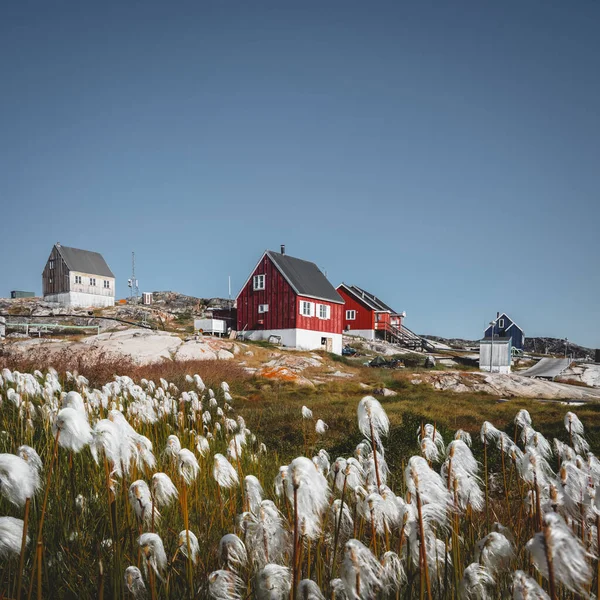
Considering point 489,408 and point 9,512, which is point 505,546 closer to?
point 9,512

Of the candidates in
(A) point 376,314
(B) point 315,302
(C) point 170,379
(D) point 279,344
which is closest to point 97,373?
(C) point 170,379

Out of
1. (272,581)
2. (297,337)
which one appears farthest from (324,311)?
(272,581)

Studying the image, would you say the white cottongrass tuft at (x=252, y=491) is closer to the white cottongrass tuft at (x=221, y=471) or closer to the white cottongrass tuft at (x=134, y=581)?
the white cottongrass tuft at (x=221, y=471)

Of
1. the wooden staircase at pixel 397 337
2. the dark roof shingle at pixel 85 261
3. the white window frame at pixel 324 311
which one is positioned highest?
the dark roof shingle at pixel 85 261

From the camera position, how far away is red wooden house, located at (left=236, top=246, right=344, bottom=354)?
47.4 metres

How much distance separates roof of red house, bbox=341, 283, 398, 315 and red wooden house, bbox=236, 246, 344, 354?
17491mm

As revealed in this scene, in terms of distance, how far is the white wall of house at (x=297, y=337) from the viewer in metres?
46.8

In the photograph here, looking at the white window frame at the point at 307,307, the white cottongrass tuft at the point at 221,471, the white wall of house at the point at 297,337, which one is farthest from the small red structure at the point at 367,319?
the white cottongrass tuft at the point at 221,471

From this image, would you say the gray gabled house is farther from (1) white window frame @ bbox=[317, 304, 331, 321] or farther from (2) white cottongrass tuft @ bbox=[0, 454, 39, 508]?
(2) white cottongrass tuft @ bbox=[0, 454, 39, 508]

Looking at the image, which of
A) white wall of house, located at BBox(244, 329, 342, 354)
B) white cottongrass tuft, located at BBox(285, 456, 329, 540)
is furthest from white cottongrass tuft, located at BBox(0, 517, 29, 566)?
white wall of house, located at BBox(244, 329, 342, 354)

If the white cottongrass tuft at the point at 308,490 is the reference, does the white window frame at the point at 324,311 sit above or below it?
above

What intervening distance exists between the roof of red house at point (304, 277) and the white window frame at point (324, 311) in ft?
2.50

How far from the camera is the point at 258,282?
50281 millimetres

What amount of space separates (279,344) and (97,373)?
3057 cm
